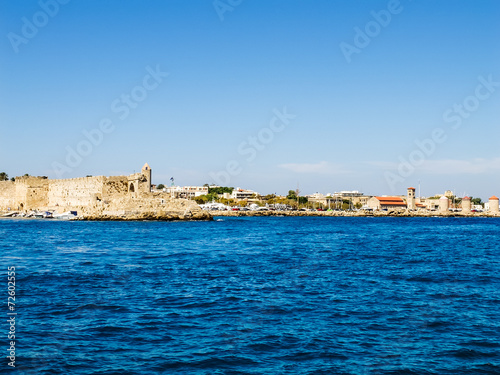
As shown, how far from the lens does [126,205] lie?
5441 cm

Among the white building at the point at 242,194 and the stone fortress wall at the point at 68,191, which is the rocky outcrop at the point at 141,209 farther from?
the white building at the point at 242,194

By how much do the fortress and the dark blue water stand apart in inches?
1446

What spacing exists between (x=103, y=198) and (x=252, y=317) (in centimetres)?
5065

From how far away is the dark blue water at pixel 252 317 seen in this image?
7.44m

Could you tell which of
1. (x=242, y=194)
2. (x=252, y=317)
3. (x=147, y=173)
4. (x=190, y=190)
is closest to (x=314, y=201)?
(x=242, y=194)

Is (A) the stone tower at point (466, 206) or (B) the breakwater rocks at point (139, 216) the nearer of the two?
(B) the breakwater rocks at point (139, 216)

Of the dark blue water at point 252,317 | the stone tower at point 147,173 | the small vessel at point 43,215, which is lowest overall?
the dark blue water at point 252,317

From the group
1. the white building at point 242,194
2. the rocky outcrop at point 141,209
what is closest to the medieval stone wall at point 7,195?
the rocky outcrop at point 141,209

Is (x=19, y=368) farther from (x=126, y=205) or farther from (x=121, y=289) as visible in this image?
(x=126, y=205)

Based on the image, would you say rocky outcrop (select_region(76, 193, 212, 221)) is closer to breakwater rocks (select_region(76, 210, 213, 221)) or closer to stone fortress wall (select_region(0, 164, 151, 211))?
breakwater rocks (select_region(76, 210, 213, 221))

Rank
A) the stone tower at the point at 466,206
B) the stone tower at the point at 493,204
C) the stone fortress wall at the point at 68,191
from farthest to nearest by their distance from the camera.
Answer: the stone tower at the point at 493,204 → the stone tower at the point at 466,206 → the stone fortress wall at the point at 68,191

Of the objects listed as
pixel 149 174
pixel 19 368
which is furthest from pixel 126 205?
pixel 19 368

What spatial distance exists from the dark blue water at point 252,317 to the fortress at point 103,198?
36.7 metres

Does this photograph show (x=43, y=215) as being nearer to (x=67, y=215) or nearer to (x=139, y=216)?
(x=67, y=215)
